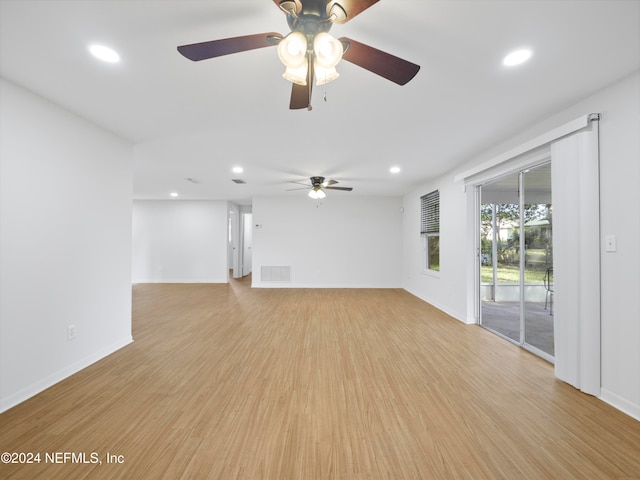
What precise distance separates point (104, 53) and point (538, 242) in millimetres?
4482

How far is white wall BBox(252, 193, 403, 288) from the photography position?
7465mm

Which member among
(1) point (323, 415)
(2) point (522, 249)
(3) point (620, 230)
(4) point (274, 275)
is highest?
(3) point (620, 230)

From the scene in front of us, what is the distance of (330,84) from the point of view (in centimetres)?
211

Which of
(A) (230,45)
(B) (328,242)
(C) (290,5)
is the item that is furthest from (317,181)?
(C) (290,5)

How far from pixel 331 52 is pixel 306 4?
23 centimetres

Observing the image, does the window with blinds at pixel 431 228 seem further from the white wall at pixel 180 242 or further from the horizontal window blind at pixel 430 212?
the white wall at pixel 180 242

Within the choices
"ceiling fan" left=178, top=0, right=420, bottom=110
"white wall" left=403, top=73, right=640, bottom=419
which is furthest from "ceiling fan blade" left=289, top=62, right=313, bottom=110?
"white wall" left=403, top=73, right=640, bottom=419

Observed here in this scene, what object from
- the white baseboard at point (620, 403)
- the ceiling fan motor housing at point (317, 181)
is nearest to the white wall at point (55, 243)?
the ceiling fan motor housing at point (317, 181)

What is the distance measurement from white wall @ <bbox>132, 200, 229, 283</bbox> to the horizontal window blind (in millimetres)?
5610

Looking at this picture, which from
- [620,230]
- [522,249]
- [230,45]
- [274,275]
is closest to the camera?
[230,45]

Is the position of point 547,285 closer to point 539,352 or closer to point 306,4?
point 539,352

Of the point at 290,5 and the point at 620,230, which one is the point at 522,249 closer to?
the point at 620,230

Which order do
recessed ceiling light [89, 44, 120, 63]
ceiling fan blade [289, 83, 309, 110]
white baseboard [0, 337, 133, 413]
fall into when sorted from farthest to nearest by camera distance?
white baseboard [0, 337, 133, 413]
recessed ceiling light [89, 44, 120, 63]
ceiling fan blade [289, 83, 309, 110]

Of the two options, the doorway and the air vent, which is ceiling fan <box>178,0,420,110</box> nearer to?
the doorway
